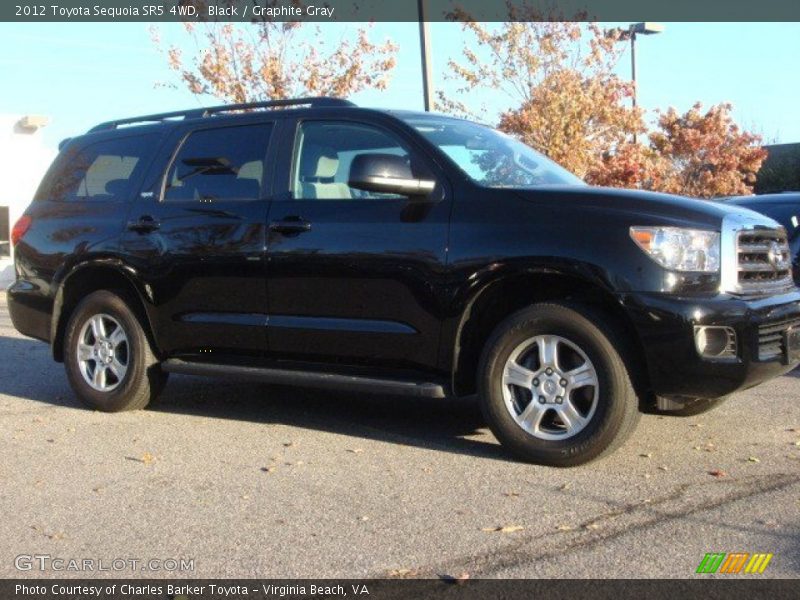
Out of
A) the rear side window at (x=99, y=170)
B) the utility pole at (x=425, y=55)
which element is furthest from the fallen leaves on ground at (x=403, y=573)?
the utility pole at (x=425, y=55)

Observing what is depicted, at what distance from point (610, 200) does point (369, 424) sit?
91.0 inches

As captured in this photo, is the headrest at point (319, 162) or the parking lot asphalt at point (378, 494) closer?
the parking lot asphalt at point (378, 494)

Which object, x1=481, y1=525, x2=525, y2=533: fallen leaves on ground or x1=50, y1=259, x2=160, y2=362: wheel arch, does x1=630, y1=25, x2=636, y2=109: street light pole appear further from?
x1=481, y1=525, x2=525, y2=533: fallen leaves on ground

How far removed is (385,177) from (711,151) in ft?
86.7

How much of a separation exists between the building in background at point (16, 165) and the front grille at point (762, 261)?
2657 centimetres

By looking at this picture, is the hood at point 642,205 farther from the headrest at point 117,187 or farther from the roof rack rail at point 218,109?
the headrest at point 117,187

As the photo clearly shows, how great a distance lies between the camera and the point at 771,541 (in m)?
4.33

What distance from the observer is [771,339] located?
17.8 feet

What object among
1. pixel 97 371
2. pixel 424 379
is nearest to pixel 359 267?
pixel 424 379

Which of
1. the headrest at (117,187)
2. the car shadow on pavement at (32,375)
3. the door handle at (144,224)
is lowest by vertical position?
the car shadow on pavement at (32,375)

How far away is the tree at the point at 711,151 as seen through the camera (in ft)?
98.6

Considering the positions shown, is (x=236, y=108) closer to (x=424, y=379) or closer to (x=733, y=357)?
(x=424, y=379)

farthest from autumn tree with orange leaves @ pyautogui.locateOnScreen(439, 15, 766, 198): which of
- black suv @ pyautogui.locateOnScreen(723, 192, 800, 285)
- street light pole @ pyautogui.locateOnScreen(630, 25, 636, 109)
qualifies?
black suv @ pyautogui.locateOnScreen(723, 192, 800, 285)

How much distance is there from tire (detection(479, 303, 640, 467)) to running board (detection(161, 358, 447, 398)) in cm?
39
